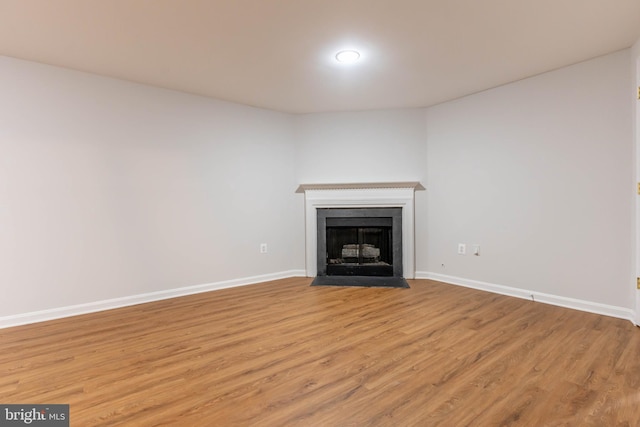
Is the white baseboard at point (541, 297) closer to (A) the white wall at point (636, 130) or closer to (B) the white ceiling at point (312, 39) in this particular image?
(A) the white wall at point (636, 130)

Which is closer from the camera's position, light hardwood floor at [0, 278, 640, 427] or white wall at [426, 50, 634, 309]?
light hardwood floor at [0, 278, 640, 427]

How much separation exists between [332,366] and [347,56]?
240 centimetres

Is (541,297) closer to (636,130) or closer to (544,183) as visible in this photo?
(544,183)

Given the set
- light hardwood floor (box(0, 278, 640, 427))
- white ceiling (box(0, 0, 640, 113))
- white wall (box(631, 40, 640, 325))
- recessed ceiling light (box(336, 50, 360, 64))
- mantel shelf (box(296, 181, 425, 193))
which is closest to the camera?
light hardwood floor (box(0, 278, 640, 427))

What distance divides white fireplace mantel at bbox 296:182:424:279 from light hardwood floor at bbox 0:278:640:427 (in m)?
1.26

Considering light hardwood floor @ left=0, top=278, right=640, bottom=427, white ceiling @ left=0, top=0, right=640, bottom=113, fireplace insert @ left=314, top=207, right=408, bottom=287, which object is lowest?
light hardwood floor @ left=0, top=278, right=640, bottom=427

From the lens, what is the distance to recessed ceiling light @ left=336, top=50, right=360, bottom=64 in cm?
256

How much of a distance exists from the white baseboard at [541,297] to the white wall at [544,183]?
0.05 meters

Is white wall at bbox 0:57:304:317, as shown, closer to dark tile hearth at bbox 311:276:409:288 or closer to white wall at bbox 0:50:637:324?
white wall at bbox 0:50:637:324

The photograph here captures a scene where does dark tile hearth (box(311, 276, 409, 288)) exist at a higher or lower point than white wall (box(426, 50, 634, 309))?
lower

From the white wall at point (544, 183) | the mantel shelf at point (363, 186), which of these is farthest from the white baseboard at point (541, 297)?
the mantel shelf at point (363, 186)

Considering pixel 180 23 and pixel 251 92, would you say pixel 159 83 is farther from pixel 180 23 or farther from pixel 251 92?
pixel 180 23

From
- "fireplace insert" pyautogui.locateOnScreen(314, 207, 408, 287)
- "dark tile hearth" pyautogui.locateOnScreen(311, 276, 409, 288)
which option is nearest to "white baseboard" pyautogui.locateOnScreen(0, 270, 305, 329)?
"dark tile hearth" pyautogui.locateOnScreen(311, 276, 409, 288)

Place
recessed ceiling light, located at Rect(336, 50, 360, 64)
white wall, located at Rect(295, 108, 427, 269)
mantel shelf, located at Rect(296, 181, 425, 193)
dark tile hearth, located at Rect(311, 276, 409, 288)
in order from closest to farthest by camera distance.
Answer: recessed ceiling light, located at Rect(336, 50, 360, 64) → dark tile hearth, located at Rect(311, 276, 409, 288) → mantel shelf, located at Rect(296, 181, 425, 193) → white wall, located at Rect(295, 108, 427, 269)
